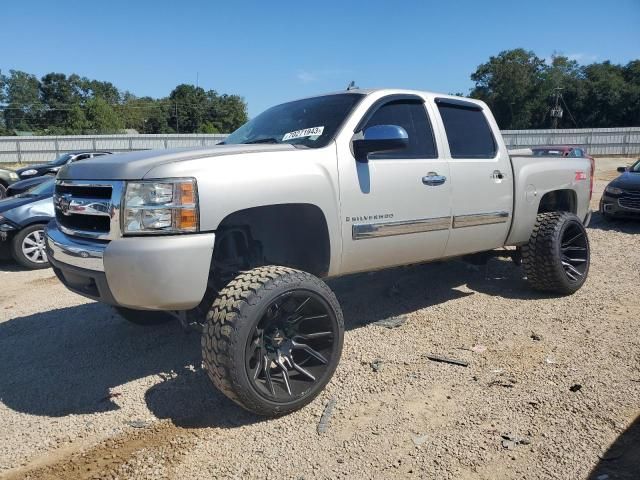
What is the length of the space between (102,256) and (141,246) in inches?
10.6

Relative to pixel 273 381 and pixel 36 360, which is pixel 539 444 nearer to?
pixel 273 381

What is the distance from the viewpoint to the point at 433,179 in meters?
3.95

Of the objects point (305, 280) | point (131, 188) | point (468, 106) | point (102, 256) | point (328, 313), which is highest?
point (468, 106)

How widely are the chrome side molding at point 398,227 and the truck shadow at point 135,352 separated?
1151 mm

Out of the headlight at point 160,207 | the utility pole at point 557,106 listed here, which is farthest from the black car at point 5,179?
the utility pole at point 557,106

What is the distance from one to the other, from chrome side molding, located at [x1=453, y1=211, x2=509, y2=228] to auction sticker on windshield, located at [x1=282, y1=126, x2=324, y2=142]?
140cm

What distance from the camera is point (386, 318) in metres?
4.69

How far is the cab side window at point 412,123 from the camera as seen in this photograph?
12.7 ft

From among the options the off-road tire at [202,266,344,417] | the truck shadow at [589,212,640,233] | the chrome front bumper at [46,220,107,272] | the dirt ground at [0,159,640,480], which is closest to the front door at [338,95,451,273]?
the off-road tire at [202,266,344,417]

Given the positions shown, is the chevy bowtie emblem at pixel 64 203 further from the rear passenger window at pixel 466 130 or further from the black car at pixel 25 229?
the black car at pixel 25 229

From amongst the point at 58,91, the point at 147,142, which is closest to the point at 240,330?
the point at 147,142

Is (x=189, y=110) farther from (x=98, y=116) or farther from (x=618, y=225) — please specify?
(x=618, y=225)

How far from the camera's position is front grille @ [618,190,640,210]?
9672 millimetres

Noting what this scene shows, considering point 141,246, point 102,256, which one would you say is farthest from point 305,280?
point 102,256
